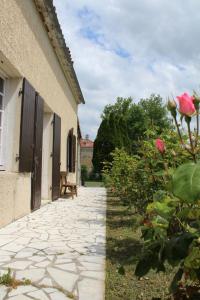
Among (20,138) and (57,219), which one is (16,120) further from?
(57,219)

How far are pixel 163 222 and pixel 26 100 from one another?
231 inches

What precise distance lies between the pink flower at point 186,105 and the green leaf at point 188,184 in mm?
291

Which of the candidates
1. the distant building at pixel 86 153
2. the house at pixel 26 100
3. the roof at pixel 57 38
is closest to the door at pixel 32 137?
the house at pixel 26 100

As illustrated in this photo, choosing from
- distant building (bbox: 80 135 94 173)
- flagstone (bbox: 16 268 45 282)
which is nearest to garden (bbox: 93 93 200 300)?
flagstone (bbox: 16 268 45 282)

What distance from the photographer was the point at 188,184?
119 centimetres

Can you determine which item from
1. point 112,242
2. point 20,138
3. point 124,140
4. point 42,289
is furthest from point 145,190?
point 124,140

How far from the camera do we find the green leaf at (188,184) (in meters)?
1.17

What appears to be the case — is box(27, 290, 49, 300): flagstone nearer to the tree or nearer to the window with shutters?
the window with shutters

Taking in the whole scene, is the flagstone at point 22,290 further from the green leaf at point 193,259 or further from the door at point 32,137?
the door at point 32,137

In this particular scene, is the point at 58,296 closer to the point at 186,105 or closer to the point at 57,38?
the point at 186,105

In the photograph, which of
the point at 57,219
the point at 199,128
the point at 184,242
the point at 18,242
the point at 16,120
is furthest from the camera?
the point at 57,219

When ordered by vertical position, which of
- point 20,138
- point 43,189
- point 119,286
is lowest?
point 119,286

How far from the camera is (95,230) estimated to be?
6.42 meters

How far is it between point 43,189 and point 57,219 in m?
3.32
